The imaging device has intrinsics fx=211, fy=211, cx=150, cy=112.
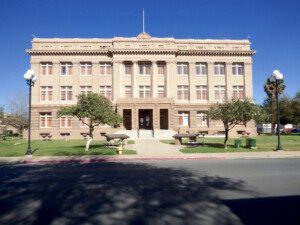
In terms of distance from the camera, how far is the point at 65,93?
39625 millimetres

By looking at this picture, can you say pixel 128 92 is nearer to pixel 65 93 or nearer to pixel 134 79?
pixel 134 79

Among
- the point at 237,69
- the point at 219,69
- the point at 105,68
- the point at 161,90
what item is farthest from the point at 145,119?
the point at 237,69

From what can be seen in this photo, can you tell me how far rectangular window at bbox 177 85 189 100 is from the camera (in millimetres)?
40906

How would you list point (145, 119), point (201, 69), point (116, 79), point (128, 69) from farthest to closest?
point (145, 119), point (201, 69), point (128, 69), point (116, 79)

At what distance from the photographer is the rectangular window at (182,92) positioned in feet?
134

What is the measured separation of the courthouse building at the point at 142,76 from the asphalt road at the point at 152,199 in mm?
29569

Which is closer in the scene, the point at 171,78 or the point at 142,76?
the point at 171,78

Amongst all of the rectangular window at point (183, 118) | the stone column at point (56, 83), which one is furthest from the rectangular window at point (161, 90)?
the stone column at point (56, 83)

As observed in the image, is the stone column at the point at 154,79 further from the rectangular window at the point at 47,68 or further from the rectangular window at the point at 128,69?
the rectangular window at the point at 47,68

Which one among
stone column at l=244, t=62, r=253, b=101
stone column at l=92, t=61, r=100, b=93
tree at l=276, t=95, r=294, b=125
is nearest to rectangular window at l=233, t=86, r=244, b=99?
stone column at l=244, t=62, r=253, b=101

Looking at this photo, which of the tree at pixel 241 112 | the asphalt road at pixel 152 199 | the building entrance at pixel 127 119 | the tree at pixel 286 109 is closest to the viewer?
the asphalt road at pixel 152 199

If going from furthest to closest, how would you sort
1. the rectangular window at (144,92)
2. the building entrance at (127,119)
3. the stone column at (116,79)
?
the building entrance at (127,119) → the rectangular window at (144,92) → the stone column at (116,79)

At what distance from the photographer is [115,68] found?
39.2 m

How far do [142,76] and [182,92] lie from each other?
8.34 m
